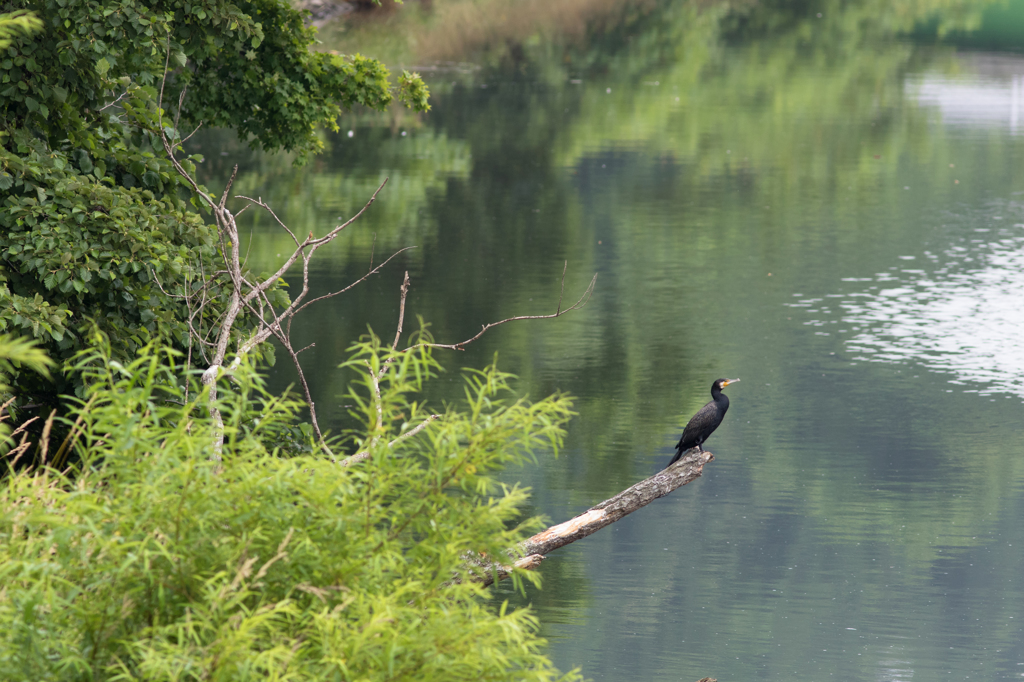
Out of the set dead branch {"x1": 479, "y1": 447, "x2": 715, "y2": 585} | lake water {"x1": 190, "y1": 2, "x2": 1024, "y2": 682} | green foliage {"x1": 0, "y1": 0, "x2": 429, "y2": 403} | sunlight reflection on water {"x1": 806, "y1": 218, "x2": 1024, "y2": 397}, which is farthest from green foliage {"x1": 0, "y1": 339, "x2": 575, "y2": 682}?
sunlight reflection on water {"x1": 806, "y1": 218, "x2": 1024, "y2": 397}

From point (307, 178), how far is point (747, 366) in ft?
40.0

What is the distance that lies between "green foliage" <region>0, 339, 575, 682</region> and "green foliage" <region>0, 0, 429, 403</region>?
3.31m

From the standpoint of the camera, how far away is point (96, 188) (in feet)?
26.8

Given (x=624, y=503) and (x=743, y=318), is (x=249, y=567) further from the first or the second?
(x=743, y=318)

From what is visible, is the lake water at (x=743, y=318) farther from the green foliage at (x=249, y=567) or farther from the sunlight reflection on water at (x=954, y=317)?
the green foliage at (x=249, y=567)

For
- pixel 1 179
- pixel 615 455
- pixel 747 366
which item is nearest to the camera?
pixel 1 179

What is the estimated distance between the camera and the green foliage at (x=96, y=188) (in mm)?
7871

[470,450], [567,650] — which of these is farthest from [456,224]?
[470,450]

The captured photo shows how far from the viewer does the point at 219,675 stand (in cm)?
352

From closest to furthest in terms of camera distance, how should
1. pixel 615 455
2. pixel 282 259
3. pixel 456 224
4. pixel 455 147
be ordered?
pixel 615 455
pixel 282 259
pixel 456 224
pixel 455 147

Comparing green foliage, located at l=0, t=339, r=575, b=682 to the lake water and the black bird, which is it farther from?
the lake water

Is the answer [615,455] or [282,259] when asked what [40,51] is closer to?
[615,455]

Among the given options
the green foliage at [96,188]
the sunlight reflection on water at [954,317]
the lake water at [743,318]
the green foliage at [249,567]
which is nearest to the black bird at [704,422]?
the lake water at [743,318]

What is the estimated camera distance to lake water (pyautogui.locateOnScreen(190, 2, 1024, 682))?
10.3 metres
